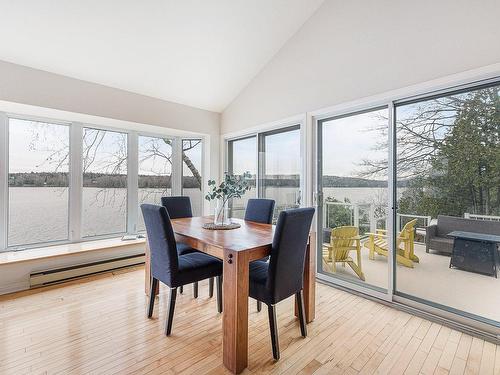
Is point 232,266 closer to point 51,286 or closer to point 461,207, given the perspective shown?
point 461,207

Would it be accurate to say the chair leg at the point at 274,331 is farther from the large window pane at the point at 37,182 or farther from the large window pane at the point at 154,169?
the large window pane at the point at 37,182

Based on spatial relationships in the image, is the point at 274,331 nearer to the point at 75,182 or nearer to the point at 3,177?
the point at 75,182

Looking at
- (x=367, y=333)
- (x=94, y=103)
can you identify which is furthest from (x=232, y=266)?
(x=94, y=103)

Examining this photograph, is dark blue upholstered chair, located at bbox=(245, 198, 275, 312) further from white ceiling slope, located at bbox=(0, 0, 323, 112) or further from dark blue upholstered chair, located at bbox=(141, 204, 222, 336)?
white ceiling slope, located at bbox=(0, 0, 323, 112)

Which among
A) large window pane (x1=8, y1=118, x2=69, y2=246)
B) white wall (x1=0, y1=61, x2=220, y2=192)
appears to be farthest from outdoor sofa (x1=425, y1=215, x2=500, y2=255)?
large window pane (x1=8, y1=118, x2=69, y2=246)

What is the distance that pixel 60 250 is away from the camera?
330 cm

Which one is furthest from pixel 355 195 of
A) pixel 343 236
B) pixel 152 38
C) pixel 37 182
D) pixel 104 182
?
pixel 37 182

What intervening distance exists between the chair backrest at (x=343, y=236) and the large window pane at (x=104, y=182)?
3.21 meters

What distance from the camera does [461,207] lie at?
2195 mm

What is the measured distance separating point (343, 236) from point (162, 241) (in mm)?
2087

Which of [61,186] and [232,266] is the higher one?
[61,186]

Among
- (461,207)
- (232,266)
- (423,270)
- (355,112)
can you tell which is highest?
(355,112)

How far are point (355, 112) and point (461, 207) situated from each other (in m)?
1.37

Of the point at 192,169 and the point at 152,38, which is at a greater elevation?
the point at 152,38
